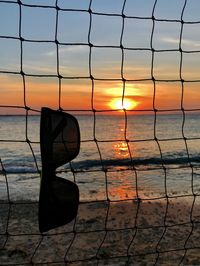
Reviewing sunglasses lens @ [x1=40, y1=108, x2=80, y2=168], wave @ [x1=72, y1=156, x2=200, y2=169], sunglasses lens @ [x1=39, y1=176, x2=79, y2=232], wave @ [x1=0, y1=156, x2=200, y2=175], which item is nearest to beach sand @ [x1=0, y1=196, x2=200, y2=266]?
sunglasses lens @ [x1=39, y1=176, x2=79, y2=232]

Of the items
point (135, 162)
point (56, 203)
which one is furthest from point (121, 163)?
point (56, 203)

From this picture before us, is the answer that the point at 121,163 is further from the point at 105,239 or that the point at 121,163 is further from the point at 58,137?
the point at 58,137

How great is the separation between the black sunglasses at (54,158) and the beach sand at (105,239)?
1.01 meters

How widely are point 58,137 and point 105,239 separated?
314 cm

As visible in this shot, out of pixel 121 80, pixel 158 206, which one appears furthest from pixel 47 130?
pixel 158 206

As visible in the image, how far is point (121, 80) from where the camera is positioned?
3.36 metres

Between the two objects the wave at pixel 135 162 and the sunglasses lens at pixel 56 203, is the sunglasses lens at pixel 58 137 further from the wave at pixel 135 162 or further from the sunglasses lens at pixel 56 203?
the wave at pixel 135 162

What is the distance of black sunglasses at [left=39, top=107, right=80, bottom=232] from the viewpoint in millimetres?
2496

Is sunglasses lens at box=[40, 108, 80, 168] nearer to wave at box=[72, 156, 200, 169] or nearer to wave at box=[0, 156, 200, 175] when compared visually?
wave at box=[0, 156, 200, 175]

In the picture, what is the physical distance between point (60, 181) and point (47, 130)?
13.1 inches

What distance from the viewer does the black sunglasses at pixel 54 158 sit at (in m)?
2.50

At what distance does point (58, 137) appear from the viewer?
2527 millimetres

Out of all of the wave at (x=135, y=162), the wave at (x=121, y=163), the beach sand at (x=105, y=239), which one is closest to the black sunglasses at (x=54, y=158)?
the beach sand at (x=105, y=239)

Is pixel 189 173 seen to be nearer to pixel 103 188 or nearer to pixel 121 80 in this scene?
pixel 103 188
